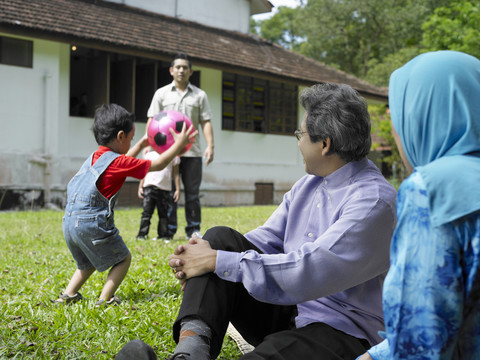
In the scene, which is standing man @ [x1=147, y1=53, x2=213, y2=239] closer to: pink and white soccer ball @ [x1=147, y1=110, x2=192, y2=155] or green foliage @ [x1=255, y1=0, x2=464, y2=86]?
pink and white soccer ball @ [x1=147, y1=110, x2=192, y2=155]

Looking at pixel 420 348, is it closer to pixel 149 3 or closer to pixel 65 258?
pixel 65 258

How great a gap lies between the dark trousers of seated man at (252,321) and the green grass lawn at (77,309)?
501 millimetres

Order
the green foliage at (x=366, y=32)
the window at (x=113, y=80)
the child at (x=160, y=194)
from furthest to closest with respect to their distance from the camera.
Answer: the green foliage at (x=366, y=32) → the window at (x=113, y=80) → the child at (x=160, y=194)

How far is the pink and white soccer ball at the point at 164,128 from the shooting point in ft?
21.3

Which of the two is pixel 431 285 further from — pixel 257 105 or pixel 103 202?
pixel 257 105

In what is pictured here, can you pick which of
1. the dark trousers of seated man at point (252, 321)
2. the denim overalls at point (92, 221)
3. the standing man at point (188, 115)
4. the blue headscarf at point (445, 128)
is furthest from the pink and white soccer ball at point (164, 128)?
the blue headscarf at point (445, 128)

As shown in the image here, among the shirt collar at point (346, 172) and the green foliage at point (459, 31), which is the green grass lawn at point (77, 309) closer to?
the shirt collar at point (346, 172)

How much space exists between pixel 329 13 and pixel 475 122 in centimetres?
3985

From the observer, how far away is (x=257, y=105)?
1927 centimetres

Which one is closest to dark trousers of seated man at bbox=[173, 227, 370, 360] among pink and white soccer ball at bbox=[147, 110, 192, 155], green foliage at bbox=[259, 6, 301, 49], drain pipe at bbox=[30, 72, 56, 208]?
pink and white soccer ball at bbox=[147, 110, 192, 155]

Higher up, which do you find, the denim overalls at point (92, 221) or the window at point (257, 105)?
the window at point (257, 105)

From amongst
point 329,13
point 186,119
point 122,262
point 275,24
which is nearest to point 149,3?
point 186,119

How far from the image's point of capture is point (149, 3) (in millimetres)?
18406

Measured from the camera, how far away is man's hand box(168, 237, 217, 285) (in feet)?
8.39
